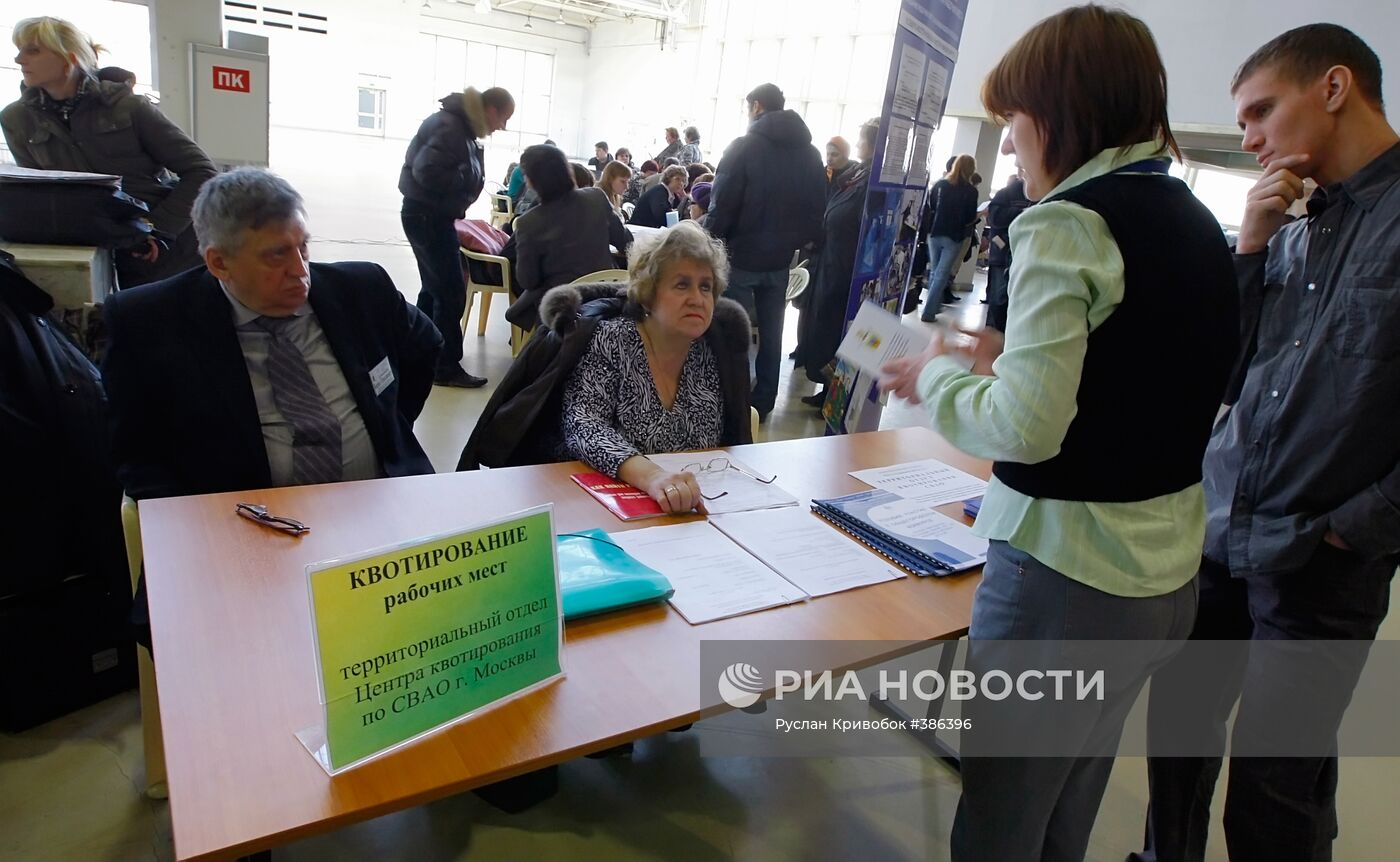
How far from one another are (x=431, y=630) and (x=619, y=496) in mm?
682

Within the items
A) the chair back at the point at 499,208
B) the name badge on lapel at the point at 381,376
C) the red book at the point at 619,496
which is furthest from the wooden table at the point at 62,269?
the chair back at the point at 499,208

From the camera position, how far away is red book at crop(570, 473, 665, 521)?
4.90 ft

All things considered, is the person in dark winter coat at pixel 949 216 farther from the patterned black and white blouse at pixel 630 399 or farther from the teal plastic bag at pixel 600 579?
the teal plastic bag at pixel 600 579

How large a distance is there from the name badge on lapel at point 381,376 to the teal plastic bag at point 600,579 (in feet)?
2.46

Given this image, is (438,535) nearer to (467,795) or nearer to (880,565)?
(880,565)

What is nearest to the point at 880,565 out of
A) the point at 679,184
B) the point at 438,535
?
the point at 438,535

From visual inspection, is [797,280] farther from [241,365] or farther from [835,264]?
[241,365]

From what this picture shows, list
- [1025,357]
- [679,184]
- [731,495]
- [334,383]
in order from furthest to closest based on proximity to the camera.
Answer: [679,184], [334,383], [731,495], [1025,357]

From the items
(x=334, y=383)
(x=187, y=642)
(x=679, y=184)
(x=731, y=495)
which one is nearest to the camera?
(x=187, y=642)

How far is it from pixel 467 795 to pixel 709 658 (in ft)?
3.18

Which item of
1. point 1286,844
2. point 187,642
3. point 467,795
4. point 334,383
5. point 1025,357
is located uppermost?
point 1025,357

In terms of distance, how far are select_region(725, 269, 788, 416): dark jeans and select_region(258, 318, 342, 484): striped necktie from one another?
2611 millimetres

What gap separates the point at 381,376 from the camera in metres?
1.80

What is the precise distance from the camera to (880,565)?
4.64ft
